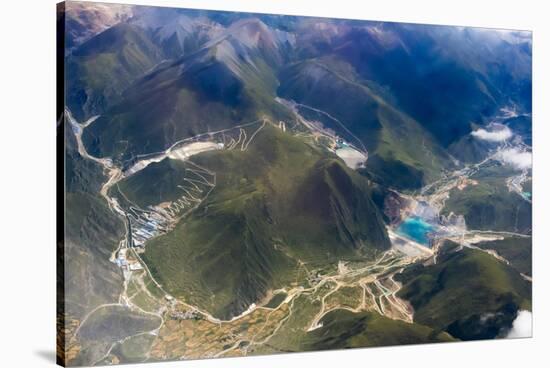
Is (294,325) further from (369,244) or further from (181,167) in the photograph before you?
(181,167)

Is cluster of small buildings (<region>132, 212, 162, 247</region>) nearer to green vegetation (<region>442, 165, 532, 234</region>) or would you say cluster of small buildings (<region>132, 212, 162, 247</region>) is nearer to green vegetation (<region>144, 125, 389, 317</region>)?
green vegetation (<region>144, 125, 389, 317</region>)

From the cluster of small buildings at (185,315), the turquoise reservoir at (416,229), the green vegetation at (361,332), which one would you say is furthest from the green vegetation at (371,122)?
the cluster of small buildings at (185,315)

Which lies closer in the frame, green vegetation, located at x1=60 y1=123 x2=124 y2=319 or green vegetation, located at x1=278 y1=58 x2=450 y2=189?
green vegetation, located at x1=60 y1=123 x2=124 y2=319

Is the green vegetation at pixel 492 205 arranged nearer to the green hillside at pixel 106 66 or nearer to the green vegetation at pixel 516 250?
the green vegetation at pixel 516 250

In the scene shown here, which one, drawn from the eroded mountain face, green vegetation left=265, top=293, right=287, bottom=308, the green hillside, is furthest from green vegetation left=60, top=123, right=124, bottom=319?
green vegetation left=265, top=293, right=287, bottom=308

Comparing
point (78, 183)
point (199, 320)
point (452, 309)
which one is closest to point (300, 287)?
point (199, 320)
